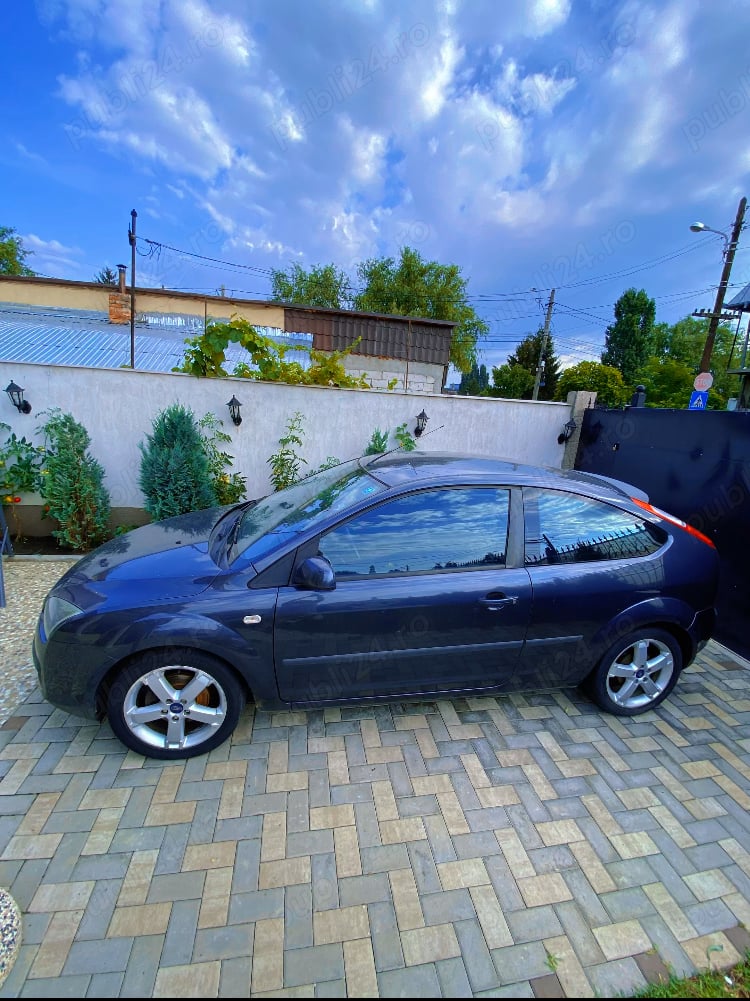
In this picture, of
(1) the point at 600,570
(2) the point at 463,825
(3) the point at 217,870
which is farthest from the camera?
(1) the point at 600,570

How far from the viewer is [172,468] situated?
467 cm

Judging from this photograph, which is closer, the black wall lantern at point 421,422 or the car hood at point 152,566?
the car hood at point 152,566

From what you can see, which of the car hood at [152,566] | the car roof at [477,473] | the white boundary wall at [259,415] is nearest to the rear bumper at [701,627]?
the car roof at [477,473]

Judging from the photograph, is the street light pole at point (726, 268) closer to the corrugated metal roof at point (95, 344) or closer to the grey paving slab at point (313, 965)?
the corrugated metal roof at point (95, 344)

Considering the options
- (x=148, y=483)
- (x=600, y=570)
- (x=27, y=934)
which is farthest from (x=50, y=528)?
(x=600, y=570)

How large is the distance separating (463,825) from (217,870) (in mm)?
1055

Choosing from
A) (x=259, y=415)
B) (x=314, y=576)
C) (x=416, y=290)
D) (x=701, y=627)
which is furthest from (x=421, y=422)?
(x=416, y=290)

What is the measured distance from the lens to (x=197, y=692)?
2.05 meters

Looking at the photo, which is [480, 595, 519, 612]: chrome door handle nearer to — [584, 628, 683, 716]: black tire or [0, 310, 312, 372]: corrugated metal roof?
[584, 628, 683, 716]: black tire

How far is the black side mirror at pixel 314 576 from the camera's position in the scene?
1.94 metres

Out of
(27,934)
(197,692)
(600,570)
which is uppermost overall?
(600,570)

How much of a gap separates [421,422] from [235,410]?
8.08ft

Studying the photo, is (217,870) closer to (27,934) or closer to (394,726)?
(27,934)

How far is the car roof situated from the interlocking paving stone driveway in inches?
55.4
